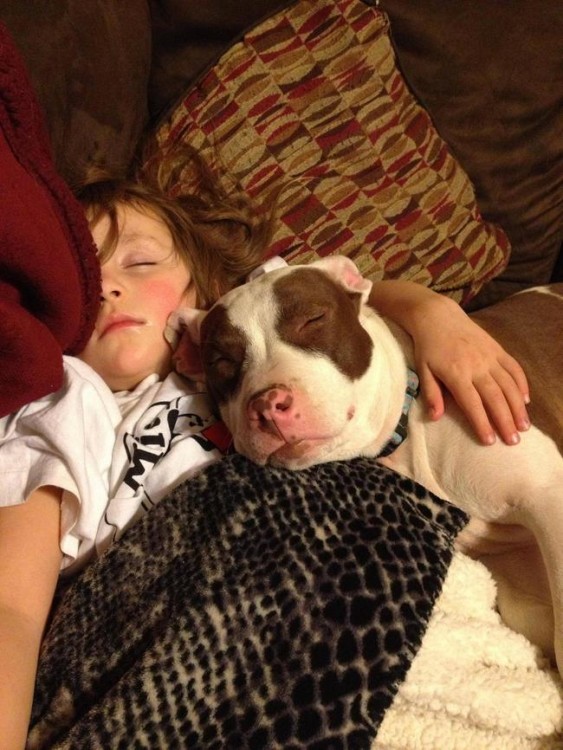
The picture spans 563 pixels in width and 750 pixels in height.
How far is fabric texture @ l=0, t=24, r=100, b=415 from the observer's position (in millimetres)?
1221

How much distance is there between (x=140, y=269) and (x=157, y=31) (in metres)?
0.93

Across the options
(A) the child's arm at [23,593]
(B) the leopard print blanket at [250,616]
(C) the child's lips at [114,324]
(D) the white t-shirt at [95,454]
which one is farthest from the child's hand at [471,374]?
(A) the child's arm at [23,593]

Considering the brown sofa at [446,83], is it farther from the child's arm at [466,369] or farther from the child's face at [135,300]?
the child's arm at [466,369]

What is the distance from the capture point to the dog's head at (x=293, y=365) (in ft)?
4.60

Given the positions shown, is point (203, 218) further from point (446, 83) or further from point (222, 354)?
point (446, 83)

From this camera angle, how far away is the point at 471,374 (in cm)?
157

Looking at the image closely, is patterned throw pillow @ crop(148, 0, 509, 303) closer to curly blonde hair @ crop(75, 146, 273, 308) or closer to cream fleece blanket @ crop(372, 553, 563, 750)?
curly blonde hair @ crop(75, 146, 273, 308)

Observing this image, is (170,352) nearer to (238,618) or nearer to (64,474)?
(64,474)

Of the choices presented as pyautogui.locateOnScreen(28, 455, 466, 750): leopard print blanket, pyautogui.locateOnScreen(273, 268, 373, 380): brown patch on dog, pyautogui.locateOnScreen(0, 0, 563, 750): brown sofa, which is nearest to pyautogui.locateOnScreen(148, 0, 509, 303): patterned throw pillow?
pyautogui.locateOnScreen(0, 0, 563, 750): brown sofa

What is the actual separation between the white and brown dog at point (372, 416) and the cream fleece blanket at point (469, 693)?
97 mm

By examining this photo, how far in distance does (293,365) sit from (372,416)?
24 centimetres

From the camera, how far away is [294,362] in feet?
4.89

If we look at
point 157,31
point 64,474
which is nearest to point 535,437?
point 64,474

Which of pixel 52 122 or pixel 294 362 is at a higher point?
pixel 52 122
